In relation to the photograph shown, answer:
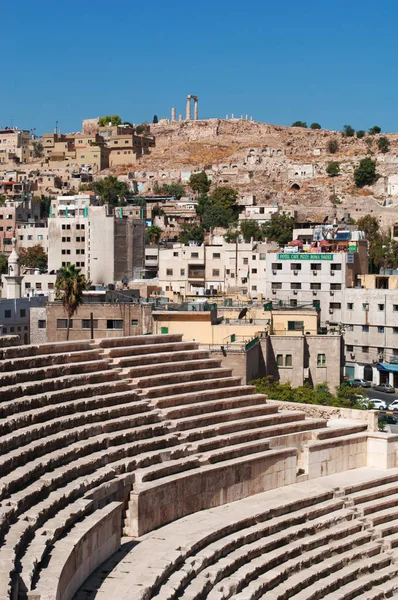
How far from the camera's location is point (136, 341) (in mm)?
23781

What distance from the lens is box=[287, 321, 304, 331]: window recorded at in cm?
3916

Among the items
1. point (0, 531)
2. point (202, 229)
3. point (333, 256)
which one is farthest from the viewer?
point (202, 229)

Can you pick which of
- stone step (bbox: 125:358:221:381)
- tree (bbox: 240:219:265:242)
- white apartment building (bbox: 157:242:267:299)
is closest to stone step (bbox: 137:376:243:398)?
stone step (bbox: 125:358:221:381)

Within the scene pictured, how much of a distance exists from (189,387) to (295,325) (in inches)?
648

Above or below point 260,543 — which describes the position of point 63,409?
above

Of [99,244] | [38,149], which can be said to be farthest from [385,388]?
[38,149]

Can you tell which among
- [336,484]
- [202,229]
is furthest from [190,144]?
[336,484]

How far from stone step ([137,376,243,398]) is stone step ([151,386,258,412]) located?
0.09 metres

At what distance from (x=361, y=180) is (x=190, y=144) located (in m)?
32.8

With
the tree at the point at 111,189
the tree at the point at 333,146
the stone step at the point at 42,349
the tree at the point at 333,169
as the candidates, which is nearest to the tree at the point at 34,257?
the tree at the point at 111,189

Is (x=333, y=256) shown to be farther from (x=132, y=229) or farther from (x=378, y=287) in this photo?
(x=132, y=229)

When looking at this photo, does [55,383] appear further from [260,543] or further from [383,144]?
[383,144]

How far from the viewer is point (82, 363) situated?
21.3m

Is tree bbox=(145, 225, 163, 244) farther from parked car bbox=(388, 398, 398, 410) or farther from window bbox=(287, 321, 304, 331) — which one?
window bbox=(287, 321, 304, 331)
